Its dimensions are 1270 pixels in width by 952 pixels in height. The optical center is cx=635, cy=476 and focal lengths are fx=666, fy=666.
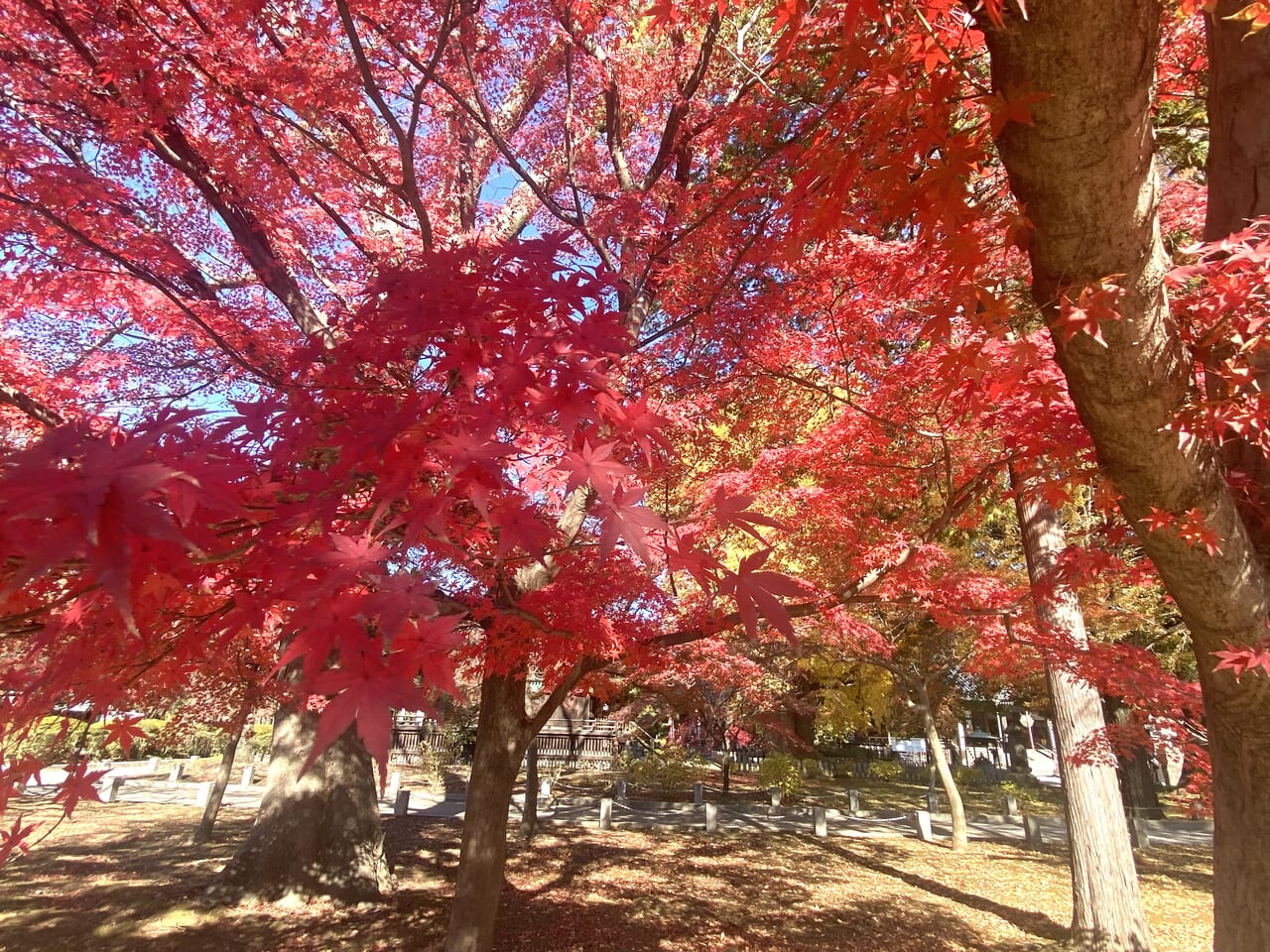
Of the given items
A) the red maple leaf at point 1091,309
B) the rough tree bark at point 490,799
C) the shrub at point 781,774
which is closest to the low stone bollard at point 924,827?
the shrub at point 781,774

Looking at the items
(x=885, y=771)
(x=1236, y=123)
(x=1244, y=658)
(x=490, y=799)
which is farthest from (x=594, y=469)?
(x=885, y=771)

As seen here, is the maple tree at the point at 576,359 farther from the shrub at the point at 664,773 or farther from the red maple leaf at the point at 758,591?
the shrub at the point at 664,773

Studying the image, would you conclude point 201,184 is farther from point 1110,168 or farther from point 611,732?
point 611,732

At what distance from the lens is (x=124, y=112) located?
5.16 meters

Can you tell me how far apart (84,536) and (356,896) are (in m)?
9.36

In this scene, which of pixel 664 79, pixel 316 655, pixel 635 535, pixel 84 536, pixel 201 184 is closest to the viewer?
pixel 84 536

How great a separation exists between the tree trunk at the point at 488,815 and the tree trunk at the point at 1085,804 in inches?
208

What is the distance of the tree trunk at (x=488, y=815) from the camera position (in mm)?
5695

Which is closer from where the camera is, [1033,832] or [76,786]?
[76,786]

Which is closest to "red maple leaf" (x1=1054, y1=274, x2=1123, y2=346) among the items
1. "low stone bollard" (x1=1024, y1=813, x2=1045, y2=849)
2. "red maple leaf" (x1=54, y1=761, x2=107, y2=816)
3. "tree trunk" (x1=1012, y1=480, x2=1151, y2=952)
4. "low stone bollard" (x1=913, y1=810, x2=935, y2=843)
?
"red maple leaf" (x1=54, y1=761, x2=107, y2=816)

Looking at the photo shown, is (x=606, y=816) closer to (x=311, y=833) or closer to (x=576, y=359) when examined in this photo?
(x=311, y=833)

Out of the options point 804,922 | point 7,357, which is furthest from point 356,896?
point 7,357

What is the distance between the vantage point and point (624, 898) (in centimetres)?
872

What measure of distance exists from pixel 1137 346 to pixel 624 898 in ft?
29.6
